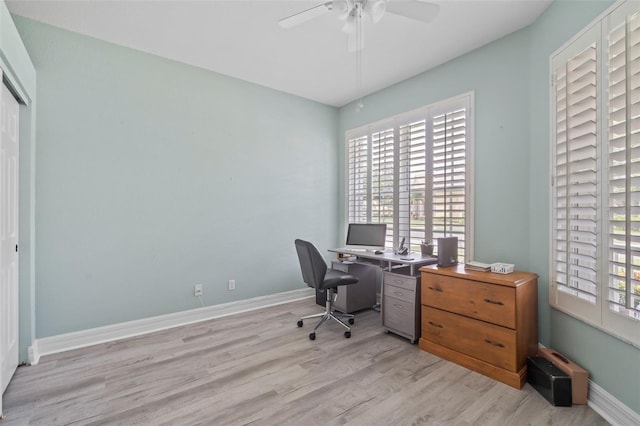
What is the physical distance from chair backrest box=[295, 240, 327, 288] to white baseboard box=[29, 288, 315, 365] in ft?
3.71

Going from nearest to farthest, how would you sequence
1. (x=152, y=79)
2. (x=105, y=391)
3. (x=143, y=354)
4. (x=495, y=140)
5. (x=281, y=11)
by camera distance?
1. (x=105, y=391)
2. (x=281, y=11)
3. (x=143, y=354)
4. (x=495, y=140)
5. (x=152, y=79)

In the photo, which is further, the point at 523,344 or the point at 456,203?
the point at 456,203

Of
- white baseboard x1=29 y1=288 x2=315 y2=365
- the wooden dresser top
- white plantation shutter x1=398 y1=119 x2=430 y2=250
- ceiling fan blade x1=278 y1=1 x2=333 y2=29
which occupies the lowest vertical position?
white baseboard x1=29 y1=288 x2=315 y2=365

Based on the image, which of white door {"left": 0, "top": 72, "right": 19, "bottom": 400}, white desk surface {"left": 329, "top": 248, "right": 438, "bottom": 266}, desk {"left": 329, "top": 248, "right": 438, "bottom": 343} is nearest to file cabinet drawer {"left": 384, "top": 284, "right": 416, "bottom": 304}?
desk {"left": 329, "top": 248, "right": 438, "bottom": 343}

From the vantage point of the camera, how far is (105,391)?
201 centimetres

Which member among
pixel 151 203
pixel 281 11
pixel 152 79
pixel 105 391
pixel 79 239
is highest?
pixel 281 11

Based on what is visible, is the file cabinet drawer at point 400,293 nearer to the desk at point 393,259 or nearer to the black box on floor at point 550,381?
the desk at point 393,259

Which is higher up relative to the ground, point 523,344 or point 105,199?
point 105,199

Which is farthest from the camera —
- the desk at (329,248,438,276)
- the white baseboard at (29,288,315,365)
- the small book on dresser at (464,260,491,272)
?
the desk at (329,248,438,276)

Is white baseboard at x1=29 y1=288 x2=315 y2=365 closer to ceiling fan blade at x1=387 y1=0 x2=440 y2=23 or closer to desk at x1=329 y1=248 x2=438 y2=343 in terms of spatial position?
desk at x1=329 y1=248 x2=438 y2=343

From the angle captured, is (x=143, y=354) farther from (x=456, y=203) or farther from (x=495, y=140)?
(x=495, y=140)

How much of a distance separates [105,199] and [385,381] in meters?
3.01

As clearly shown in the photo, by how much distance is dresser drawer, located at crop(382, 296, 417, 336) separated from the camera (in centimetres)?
273

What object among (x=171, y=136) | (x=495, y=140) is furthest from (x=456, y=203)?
(x=171, y=136)
